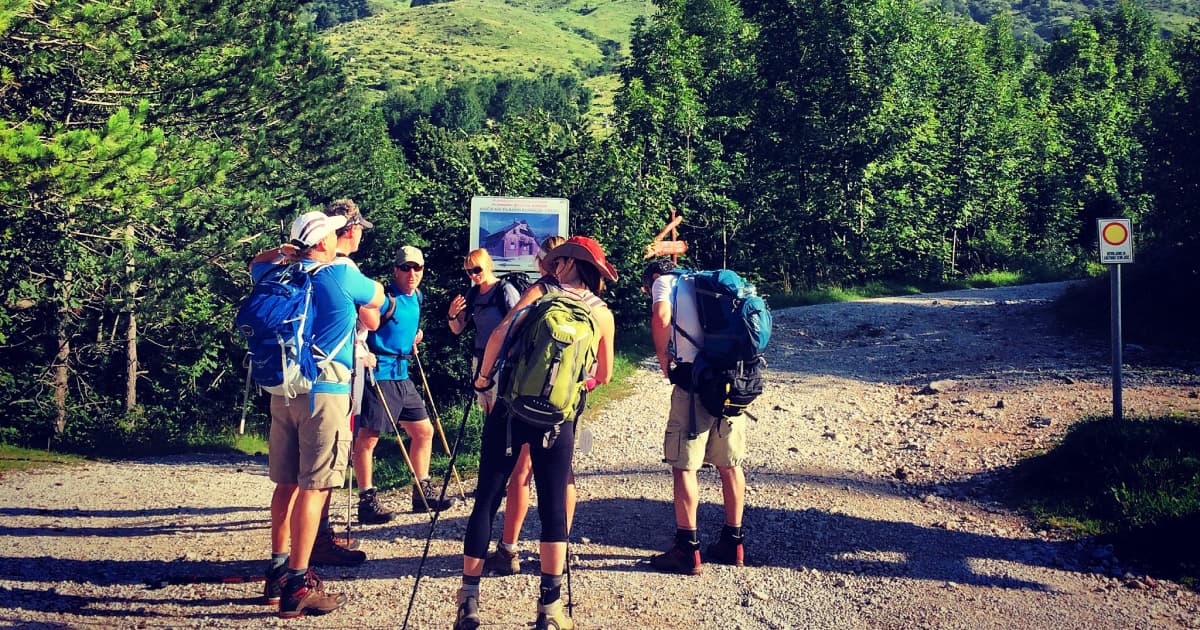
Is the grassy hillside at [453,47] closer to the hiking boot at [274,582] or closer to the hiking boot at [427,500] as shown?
the hiking boot at [427,500]

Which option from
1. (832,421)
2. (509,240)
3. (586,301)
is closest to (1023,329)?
(832,421)

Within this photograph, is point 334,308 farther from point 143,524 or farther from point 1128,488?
point 1128,488

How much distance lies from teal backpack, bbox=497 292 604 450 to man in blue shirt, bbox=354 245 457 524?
7.11 ft

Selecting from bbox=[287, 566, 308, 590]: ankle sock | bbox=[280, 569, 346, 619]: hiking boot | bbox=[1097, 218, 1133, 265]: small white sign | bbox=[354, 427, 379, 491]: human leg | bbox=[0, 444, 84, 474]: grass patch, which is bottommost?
bbox=[0, 444, 84, 474]: grass patch

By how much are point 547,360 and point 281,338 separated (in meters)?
1.39

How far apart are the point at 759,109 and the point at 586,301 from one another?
1039 inches

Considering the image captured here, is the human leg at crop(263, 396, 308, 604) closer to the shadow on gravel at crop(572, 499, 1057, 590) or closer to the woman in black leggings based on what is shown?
the woman in black leggings

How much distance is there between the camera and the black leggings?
14.3ft

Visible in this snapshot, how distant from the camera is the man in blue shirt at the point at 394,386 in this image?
6.39 meters

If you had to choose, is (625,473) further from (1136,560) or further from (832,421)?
(1136,560)

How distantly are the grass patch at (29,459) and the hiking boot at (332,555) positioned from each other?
5.40 metres

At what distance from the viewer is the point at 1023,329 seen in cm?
1491

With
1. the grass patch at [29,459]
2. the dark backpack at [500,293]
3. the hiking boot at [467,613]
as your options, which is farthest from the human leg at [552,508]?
the grass patch at [29,459]

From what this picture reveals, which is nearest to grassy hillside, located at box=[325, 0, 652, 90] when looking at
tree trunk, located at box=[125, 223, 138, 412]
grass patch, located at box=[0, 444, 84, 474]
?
tree trunk, located at box=[125, 223, 138, 412]
